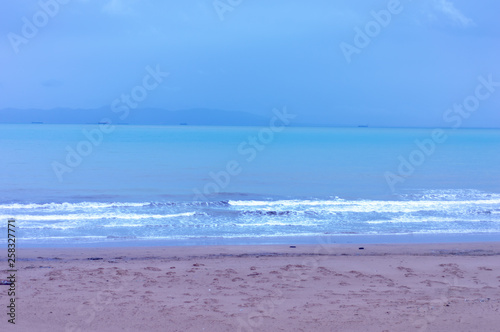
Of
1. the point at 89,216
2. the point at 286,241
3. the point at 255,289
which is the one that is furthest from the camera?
the point at 89,216

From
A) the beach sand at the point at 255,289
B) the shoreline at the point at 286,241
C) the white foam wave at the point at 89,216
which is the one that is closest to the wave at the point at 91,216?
the white foam wave at the point at 89,216

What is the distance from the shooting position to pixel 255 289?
8.75 metres

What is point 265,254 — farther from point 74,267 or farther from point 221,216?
point 221,216

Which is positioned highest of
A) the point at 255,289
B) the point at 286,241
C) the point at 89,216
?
the point at 89,216

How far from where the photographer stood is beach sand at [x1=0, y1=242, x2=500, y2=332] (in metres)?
7.02

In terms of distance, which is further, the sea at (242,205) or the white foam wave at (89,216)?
the white foam wave at (89,216)

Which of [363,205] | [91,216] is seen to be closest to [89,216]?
[91,216]

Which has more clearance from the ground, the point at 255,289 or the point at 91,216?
the point at 91,216

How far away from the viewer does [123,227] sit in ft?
53.8

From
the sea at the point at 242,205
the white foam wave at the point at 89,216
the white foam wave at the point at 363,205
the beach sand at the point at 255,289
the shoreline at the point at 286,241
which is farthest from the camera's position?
the white foam wave at the point at 363,205

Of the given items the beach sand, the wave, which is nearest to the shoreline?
the beach sand

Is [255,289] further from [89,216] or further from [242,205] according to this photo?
[242,205]

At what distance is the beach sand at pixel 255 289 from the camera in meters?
7.02

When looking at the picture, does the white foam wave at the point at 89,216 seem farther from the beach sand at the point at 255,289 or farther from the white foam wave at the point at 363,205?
the beach sand at the point at 255,289
